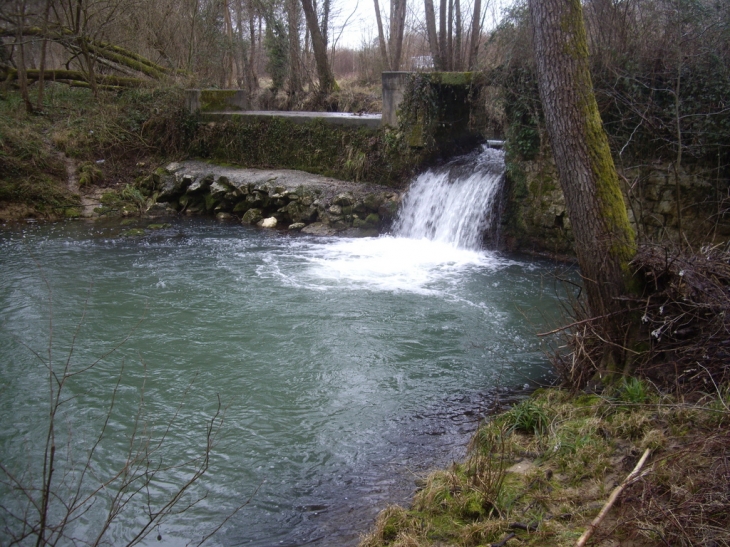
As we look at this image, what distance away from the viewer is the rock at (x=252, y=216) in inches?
535

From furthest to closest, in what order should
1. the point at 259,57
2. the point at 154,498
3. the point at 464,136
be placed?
the point at 259,57 < the point at 464,136 < the point at 154,498

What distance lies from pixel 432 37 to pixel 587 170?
35.6ft

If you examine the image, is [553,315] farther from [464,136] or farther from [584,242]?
[464,136]

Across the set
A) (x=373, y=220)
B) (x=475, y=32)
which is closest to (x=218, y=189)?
(x=373, y=220)

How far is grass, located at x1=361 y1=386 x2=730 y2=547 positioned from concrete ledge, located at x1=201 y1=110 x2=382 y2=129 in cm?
996

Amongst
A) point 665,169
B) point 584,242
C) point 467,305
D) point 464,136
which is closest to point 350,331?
point 467,305

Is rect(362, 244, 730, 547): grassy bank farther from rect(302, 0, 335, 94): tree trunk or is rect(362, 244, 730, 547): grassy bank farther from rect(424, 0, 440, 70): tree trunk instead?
rect(302, 0, 335, 94): tree trunk

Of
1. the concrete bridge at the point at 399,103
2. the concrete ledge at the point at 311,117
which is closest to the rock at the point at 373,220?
the concrete bridge at the point at 399,103

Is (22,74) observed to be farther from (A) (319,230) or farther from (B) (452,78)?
(B) (452,78)

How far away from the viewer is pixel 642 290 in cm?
502

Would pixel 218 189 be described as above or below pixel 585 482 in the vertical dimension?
above

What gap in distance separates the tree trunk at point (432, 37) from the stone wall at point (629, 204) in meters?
4.50

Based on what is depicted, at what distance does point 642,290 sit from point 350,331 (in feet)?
11.2

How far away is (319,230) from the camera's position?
12.7 m
